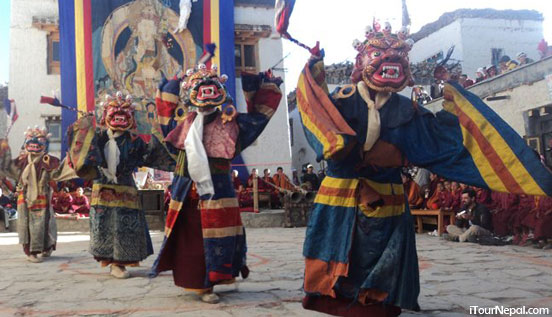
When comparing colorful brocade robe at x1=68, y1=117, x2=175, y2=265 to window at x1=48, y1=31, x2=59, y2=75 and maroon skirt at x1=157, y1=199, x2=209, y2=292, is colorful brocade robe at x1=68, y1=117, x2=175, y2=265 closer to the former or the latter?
maroon skirt at x1=157, y1=199, x2=209, y2=292

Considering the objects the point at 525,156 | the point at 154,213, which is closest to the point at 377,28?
the point at 525,156

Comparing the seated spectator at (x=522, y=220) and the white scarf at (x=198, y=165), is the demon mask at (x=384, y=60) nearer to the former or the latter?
the white scarf at (x=198, y=165)

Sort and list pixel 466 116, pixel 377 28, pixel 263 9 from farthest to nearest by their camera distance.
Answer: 1. pixel 263 9
2. pixel 377 28
3. pixel 466 116

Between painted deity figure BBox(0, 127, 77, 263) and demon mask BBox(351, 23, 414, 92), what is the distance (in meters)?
5.00

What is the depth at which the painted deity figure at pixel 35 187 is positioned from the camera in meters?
6.94

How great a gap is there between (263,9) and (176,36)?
3.16 meters

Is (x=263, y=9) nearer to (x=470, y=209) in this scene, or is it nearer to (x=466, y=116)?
(x=470, y=209)

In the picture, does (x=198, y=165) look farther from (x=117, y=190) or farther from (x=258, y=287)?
(x=117, y=190)

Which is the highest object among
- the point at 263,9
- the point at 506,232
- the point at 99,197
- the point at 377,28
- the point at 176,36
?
the point at 263,9

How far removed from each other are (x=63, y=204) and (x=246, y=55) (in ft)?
25.3

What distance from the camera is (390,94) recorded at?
3.27m

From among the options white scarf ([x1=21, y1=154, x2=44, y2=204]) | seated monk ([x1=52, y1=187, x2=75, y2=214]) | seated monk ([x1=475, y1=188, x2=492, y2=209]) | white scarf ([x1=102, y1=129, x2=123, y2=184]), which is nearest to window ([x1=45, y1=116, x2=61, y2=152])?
seated monk ([x1=52, y1=187, x2=75, y2=214])

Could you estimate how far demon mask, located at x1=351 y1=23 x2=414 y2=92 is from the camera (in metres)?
3.18

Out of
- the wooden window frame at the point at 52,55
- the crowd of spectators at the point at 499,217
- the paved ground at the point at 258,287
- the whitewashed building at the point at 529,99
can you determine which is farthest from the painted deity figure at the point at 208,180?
the wooden window frame at the point at 52,55
